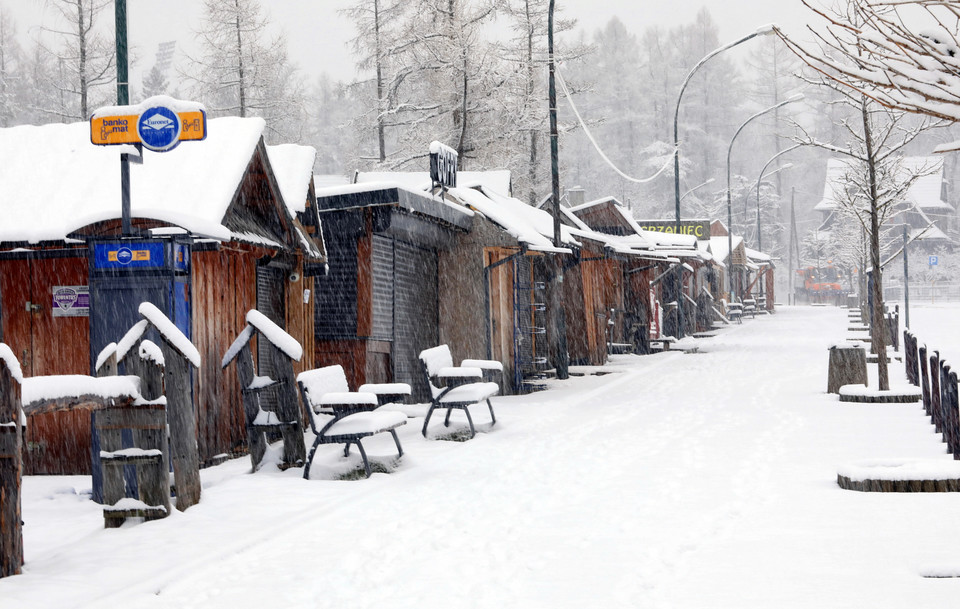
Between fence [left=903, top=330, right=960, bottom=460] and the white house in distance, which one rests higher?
the white house in distance

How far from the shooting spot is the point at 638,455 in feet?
34.1

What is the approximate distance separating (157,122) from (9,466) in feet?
11.4

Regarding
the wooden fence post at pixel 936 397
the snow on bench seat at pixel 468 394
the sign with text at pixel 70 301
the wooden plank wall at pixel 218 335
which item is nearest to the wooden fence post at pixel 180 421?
the wooden plank wall at pixel 218 335

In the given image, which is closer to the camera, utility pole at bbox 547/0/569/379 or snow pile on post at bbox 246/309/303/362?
snow pile on post at bbox 246/309/303/362

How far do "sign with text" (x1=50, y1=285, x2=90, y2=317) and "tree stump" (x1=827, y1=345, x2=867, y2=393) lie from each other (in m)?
10.8

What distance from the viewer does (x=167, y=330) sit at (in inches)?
303

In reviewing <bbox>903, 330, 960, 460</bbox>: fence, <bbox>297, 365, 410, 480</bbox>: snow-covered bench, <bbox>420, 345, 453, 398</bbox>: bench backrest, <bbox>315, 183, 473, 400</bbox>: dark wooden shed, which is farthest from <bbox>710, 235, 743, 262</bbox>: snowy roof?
<bbox>297, 365, 410, 480</bbox>: snow-covered bench

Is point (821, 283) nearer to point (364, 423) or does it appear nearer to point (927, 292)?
point (927, 292)

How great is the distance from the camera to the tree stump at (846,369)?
15789 mm

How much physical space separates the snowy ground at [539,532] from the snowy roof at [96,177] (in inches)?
98.2

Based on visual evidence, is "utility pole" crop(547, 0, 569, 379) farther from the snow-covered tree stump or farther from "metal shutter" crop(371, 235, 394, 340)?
the snow-covered tree stump

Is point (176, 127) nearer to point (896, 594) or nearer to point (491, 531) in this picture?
point (491, 531)

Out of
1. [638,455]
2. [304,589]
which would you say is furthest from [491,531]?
[638,455]

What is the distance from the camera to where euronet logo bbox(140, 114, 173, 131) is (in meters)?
8.44
